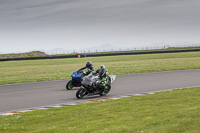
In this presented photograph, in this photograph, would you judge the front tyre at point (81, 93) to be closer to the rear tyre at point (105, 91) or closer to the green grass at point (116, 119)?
the rear tyre at point (105, 91)

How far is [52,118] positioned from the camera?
993 cm

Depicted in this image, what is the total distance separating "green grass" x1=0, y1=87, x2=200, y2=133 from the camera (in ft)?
24.8

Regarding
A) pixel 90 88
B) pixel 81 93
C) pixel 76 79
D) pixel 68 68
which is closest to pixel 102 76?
pixel 90 88

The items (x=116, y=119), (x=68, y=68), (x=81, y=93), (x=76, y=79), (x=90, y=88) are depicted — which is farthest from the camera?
(x=68, y=68)

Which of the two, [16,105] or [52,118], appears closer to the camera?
[52,118]

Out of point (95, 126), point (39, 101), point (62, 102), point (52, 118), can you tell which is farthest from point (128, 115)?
point (39, 101)

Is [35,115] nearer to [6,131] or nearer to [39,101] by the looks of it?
[6,131]

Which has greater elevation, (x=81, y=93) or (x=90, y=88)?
(x=90, y=88)

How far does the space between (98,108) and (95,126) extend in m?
3.16

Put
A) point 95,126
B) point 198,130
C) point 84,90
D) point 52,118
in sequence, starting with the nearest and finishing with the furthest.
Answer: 1. point 198,130
2. point 95,126
3. point 52,118
4. point 84,90

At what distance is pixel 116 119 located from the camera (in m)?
8.84

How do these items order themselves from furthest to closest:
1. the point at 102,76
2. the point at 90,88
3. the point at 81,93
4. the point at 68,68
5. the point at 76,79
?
the point at 68,68 → the point at 76,79 → the point at 102,76 → the point at 90,88 → the point at 81,93

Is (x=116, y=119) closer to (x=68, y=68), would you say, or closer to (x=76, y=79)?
(x=76, y=79)

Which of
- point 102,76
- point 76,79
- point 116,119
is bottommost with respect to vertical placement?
point 116,119
